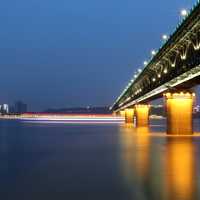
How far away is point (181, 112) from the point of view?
76250mm

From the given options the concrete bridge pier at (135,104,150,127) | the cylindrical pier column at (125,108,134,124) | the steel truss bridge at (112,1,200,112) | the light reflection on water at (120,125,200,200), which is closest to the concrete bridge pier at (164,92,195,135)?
the steel truss bridge at (112,1,200,112)

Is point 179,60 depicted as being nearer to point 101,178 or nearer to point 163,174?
point 163,174

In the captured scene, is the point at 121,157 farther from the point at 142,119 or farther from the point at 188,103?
the point at 142,119

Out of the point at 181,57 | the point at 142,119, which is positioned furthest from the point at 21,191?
the point at 142,119

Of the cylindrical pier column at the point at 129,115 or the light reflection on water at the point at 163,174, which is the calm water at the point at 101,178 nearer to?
the light reflection on water at the point at 163,174

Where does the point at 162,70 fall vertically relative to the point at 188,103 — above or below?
above

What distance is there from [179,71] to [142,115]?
224ft

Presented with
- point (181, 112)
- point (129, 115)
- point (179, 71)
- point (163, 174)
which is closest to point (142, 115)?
point (129, 115)

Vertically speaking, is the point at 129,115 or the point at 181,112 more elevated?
the point at 129,115

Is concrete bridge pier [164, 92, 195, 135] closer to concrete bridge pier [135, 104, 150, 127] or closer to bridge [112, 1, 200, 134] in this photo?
bridge [112, 1, 200, 134]

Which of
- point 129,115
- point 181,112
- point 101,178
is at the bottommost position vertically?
point 101,178

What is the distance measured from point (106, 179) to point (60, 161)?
10.9 metres

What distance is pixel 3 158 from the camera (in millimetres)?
41500

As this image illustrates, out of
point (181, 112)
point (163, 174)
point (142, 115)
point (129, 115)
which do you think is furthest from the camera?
point (129, 115)
